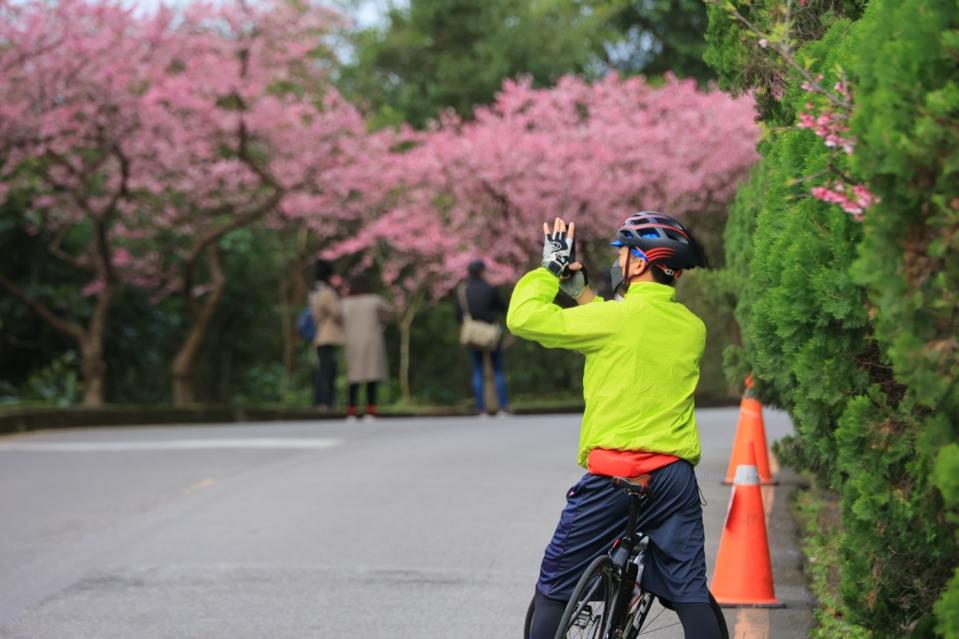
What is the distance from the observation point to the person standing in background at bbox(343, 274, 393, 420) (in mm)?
21891

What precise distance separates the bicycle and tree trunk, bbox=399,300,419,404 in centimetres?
2505

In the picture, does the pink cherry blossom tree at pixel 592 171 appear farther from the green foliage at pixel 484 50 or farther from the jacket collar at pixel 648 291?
the jacket collar at pixel 648 291

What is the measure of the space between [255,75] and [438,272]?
5.78m

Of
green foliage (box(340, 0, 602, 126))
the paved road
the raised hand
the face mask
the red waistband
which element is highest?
green foliage (box(340, 0, 602, 126))

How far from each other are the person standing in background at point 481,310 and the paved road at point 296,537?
4888mm

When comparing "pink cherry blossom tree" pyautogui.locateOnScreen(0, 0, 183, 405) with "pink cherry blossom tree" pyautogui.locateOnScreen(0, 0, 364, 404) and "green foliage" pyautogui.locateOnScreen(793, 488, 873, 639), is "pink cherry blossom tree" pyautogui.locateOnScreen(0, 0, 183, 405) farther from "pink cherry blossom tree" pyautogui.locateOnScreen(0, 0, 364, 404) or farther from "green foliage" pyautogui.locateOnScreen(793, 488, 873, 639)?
"green foliage" pyautogui.locateOnScreen(793, 488, 873, 639)

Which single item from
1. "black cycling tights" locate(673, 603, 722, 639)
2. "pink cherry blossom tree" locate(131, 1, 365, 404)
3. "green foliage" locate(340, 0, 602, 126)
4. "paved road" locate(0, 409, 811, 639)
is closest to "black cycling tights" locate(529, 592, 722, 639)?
"black cycling tights" locate(673, 603, 722, 639)

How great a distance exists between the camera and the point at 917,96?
393 cm

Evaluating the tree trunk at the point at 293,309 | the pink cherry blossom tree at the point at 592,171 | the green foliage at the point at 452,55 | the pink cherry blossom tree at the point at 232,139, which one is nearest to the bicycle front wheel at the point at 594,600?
the pink cherry blossom tree at the point at 232,139

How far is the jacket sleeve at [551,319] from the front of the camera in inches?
201

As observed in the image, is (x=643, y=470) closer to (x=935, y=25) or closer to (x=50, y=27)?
(x=935, y=25)

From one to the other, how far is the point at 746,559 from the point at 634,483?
7.82 ft

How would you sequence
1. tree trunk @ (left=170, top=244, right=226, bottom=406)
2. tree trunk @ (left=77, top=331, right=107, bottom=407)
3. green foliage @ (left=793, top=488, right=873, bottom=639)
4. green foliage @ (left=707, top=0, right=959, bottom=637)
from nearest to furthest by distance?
1. green foliage @ (left=707, top=0, right=959, bottom=637)
2. green foliage @ (left=793, top=488, right=873, bottom=639)
3. tree trunk @ (left=77, top=331, right=107, bottom=407)
4. tree trunk @ (left=170, top=244, right=226, bottom=406)

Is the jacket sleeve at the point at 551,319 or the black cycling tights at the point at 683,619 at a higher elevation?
the jacket sleeve at the point at 551,319
